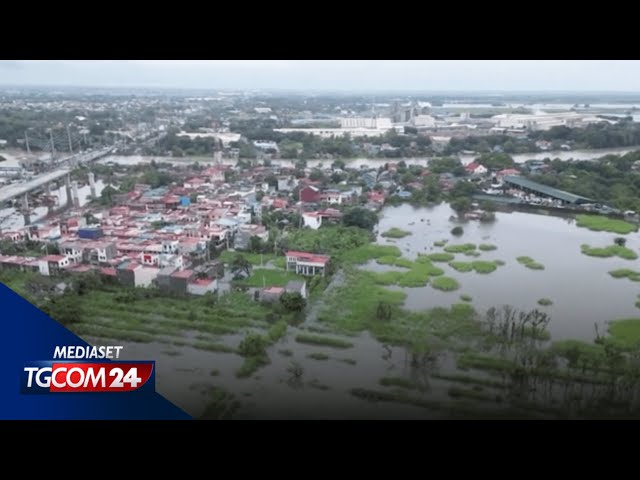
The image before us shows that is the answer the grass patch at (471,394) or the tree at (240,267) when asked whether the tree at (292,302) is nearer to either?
the tree at (240,267)

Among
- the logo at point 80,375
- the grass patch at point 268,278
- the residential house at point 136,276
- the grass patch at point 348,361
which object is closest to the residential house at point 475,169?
the grass patch at point 268,278

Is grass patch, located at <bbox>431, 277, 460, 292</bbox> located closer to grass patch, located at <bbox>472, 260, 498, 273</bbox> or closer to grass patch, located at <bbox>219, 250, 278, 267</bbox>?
grass patch, located at <bbox>472, 260, 498, 273</bbox>

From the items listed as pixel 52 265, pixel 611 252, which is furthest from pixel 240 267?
pixel 611 252

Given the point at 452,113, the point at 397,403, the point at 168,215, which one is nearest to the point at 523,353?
the point at 397,403

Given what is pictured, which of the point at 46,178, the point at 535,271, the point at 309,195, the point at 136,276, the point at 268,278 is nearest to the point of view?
the point at 136,276

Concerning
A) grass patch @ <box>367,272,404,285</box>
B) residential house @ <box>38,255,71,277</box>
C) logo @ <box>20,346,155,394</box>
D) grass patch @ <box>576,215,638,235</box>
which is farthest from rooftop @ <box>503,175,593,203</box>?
logo @ <box>20,346,155,394</box>

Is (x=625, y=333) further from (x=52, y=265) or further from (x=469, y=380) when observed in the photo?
(x=52, y=265)

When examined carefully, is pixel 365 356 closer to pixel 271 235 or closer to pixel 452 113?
pixel 271 235
